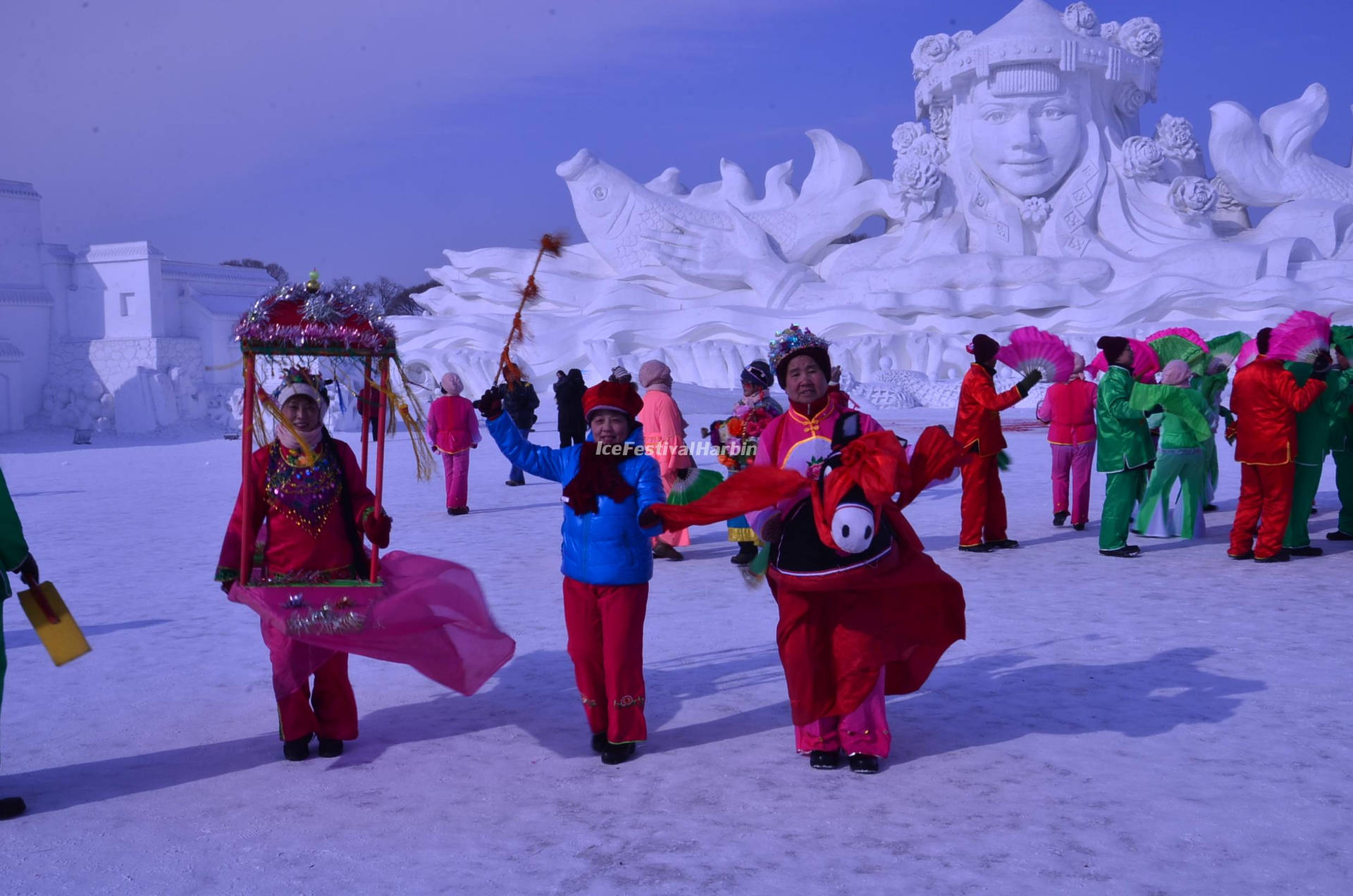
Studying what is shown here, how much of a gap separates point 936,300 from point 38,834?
78.0 feet

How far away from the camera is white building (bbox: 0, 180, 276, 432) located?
26.7m

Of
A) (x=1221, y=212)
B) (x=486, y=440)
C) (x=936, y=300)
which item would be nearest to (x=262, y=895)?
(x=486, y=440)

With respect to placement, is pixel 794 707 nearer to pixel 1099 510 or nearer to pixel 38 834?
pixel 38 834

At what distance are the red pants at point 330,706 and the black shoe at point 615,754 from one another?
3.02 feet

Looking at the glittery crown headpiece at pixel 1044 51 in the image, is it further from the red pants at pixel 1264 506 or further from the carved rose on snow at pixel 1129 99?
the red pants at pixel 1264 506

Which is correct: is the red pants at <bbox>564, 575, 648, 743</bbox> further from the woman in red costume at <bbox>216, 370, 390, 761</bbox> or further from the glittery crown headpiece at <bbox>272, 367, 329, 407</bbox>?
the glittery crown headpiece at <bbox>272, 367, 329, 407</bbox>

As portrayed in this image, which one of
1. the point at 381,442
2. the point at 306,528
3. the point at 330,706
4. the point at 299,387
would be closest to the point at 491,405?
the point at 381,442

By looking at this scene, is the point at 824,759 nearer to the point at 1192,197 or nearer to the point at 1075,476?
the point at 1075,476

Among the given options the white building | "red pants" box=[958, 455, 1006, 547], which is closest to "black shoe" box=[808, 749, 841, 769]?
"red pants" box=[958, 455, 1006, 547]

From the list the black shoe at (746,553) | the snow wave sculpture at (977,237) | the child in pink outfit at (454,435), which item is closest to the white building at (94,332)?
the snow wave sculpture at (977,237)

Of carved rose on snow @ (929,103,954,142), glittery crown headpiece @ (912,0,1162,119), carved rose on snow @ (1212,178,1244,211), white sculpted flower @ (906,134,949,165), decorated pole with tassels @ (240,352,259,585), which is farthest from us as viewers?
carved rose on snow @ (929,103,954,142)

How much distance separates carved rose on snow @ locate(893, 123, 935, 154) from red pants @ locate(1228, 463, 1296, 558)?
72.6 ft

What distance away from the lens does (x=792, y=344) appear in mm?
4906

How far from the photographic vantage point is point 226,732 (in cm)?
463
